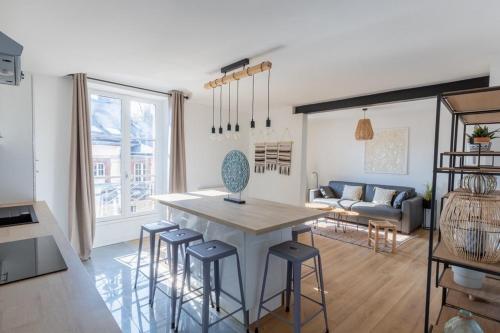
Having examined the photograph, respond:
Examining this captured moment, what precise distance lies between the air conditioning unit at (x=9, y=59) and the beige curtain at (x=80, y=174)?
2.01 m

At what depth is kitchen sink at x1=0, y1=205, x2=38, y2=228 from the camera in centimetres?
187

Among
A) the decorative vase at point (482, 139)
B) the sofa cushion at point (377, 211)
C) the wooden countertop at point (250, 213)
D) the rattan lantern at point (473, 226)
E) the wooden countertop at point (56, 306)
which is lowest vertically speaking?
the sofa cushion at point (377, 211)

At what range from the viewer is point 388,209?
4.94m

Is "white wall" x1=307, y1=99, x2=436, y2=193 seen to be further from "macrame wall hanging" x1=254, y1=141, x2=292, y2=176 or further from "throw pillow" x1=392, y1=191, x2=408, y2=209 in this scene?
"macrame wall hanging" x1=254, y1=141, x2=292, y2=176

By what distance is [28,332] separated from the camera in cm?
75

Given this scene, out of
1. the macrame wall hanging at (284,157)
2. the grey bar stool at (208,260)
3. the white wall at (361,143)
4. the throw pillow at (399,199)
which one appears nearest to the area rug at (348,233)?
the throw pillow at (399,199)

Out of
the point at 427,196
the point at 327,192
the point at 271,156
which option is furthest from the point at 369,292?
the point at 327,192

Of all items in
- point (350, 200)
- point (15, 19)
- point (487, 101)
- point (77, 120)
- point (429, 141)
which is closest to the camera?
point (487, 101)

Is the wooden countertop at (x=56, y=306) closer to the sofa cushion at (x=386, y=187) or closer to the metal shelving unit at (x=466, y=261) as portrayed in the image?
the metal shelving unit at (x=466, y=261)

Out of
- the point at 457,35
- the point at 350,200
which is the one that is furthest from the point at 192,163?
the point at 457,35

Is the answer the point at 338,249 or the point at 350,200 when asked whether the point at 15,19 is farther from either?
the point at 350,200

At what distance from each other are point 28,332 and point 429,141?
637cm

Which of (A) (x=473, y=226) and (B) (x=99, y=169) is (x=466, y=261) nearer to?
(A) (x=473, y=226)

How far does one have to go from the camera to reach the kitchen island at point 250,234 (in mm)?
1989
